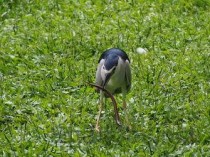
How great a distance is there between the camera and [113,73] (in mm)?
7215

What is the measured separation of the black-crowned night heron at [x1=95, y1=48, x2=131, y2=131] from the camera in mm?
7172

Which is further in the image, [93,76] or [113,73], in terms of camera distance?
[93,76]

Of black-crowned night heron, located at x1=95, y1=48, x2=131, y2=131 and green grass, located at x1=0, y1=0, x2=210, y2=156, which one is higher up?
black-crowned night heron, located at x1=95, y1=48, x2=131, y2=131

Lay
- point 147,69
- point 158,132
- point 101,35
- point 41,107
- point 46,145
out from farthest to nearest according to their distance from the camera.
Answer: point 101,35
point 147,69
point 41,107
point 158,132
point 46,145

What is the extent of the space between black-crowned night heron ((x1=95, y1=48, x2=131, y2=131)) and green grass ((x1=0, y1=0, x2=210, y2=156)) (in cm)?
42

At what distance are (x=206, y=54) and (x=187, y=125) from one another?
6.40 feet

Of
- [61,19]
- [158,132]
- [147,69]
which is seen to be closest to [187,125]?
[158,132]

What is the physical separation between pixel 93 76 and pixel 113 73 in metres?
1.57

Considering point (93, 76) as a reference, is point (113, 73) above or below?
above

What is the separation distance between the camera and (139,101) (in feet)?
26.7

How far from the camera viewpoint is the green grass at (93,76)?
23.6ft

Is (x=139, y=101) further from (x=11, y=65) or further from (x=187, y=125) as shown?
(x=11, y=65)

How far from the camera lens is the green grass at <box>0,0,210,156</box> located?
23.6 feet

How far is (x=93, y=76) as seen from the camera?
28.8 ft
